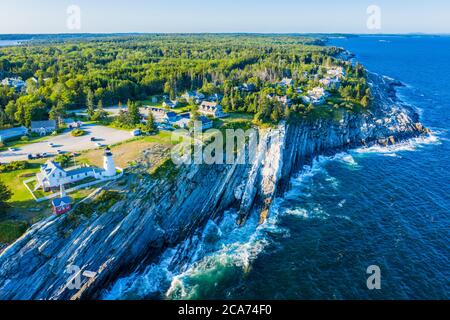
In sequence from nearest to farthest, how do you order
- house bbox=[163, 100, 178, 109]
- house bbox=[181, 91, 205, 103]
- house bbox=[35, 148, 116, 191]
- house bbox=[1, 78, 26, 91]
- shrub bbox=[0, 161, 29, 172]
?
1. house bbox=[35, 148, 116, 191]
2. shrub bbox=[0, 161, 29, 172]
3. house bbox=[163, 100, 178, 109]
4. house bbox=[181, 91, 205, 103]
5. house bbox=[1, 78, 26, 91]

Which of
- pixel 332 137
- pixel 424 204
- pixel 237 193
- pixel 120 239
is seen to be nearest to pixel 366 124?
pixel 332 137

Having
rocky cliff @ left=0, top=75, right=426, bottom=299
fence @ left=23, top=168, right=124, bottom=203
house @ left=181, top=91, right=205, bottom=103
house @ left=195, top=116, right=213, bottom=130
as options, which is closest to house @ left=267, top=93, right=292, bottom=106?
rocky cliff @ left=0, top=75, right=426, bottom=299

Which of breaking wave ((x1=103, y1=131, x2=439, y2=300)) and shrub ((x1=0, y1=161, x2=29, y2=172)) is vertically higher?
shrub ((x1=0, y1=161, x2=29, y2=172))

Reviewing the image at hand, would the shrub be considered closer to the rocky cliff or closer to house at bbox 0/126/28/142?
house at bbox 0/126/28/142

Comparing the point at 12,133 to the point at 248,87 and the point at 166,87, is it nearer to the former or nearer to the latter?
the point at 166,87

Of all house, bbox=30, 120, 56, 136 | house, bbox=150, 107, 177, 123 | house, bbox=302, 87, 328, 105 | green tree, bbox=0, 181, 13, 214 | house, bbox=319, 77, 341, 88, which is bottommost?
green tree, bbox=0, 181, 13, 214
